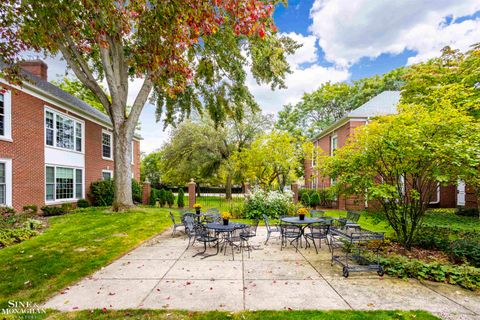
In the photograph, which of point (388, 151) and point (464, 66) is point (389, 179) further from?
point (464, 66)

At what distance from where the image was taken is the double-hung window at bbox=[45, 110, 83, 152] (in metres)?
13.5

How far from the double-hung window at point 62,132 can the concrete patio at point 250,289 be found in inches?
435

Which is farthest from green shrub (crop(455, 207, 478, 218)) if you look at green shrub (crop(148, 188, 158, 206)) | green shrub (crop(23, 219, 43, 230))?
green shrub (crop(23, 219, 43, 230))

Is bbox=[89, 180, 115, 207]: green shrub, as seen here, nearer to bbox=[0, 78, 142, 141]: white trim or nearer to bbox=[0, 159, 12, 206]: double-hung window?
bbox=[0, 78, 142, 141]: white trim

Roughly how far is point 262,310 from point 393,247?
16.1 feet

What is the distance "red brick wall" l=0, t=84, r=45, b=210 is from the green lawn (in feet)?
35.2

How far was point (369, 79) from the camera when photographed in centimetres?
2986

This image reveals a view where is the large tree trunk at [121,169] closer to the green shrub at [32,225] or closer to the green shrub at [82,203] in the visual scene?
the green shrub at [32,225]

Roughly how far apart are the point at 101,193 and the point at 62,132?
186 inches

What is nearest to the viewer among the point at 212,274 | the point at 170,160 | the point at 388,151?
the point at 212,274

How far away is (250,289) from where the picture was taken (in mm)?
4520

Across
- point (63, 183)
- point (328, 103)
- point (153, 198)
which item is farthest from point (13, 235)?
point (328, 103)

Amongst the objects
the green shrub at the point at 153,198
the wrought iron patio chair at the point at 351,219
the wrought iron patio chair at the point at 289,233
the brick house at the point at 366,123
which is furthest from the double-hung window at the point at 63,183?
the brick house at the point at 366,123


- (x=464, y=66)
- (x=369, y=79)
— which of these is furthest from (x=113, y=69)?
(x=369, y=79)
